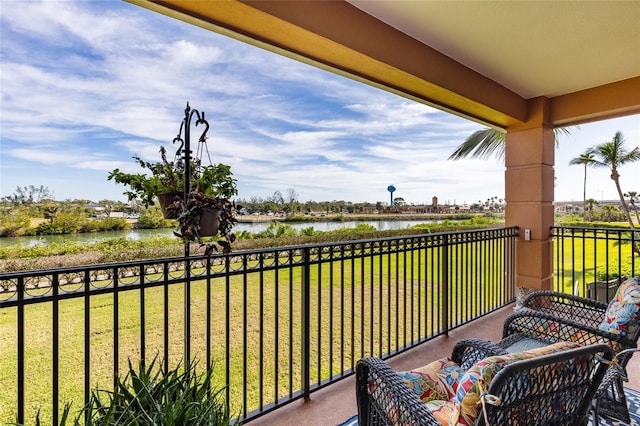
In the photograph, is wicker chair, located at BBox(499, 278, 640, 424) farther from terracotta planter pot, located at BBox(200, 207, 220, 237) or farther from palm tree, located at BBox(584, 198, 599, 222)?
palm tree, located at BBox(584, 198, 599, 222)

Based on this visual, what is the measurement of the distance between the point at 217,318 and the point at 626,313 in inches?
141

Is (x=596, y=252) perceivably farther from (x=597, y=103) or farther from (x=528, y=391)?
(x=528, y=391)

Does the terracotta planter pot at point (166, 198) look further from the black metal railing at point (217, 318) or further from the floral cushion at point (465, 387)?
the floral cushion at point (465, 387)

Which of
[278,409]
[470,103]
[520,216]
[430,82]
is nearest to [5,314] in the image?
[278,409]

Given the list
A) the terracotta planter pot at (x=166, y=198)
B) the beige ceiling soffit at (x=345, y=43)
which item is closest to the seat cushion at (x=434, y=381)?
the terracotta planter pot at (x=166, y=198)

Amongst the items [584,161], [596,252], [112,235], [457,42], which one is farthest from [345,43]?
[584,161]

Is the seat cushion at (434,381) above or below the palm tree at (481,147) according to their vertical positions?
below

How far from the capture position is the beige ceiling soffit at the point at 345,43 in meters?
1.62

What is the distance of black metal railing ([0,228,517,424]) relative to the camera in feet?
4.36

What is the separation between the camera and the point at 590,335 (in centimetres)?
167

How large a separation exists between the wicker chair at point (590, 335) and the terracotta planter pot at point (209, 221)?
188 cm

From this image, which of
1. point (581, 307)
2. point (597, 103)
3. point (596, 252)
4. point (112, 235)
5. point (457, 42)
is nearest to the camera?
point (112, 235)

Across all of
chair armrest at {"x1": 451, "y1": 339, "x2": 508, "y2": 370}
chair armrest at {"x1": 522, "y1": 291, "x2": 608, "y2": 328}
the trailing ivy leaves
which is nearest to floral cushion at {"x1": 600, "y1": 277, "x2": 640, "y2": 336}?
chair armrest at {"x1": 522, "y1": 291, "x2": 608, "y2": 328}

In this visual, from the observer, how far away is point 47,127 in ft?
7.56
